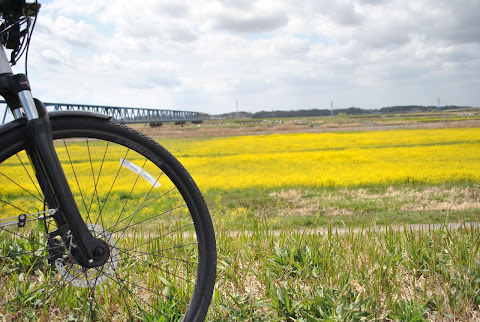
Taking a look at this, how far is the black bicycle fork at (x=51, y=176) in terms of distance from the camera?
129cm

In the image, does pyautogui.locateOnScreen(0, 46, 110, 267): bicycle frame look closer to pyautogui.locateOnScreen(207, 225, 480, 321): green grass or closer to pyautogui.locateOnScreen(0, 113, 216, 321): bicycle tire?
pyautogui.locateOnScreen(0, 113, 216, 321): bicycle tire

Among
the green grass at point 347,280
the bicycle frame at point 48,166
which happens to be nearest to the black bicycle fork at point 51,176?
the bicycle frame at point 48,166

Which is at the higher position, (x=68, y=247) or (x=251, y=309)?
(x=68, y=247)

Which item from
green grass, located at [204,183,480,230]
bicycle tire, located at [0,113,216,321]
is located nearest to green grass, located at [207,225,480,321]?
bicycle tire, located at [0,113,216,321]

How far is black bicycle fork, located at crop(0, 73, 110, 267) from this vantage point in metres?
1.29

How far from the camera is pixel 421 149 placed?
14945 mm

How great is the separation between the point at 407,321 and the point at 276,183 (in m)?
8.30

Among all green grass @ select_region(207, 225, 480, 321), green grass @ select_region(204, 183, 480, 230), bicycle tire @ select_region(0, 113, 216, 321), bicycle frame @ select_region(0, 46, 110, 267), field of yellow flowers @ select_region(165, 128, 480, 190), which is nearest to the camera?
bicycle frame @ select_region(0, 46, 110, 267)

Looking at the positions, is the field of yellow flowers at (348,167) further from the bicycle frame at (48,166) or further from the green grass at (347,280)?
the bicycle frame at (48,166)

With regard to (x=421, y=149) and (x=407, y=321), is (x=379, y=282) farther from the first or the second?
(x=421, y=149)

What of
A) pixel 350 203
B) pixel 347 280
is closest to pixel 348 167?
pixel 350 203

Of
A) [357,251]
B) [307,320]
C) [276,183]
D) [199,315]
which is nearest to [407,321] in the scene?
[307,320]

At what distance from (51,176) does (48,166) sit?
0.03 m

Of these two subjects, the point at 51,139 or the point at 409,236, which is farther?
the point at 409,236
